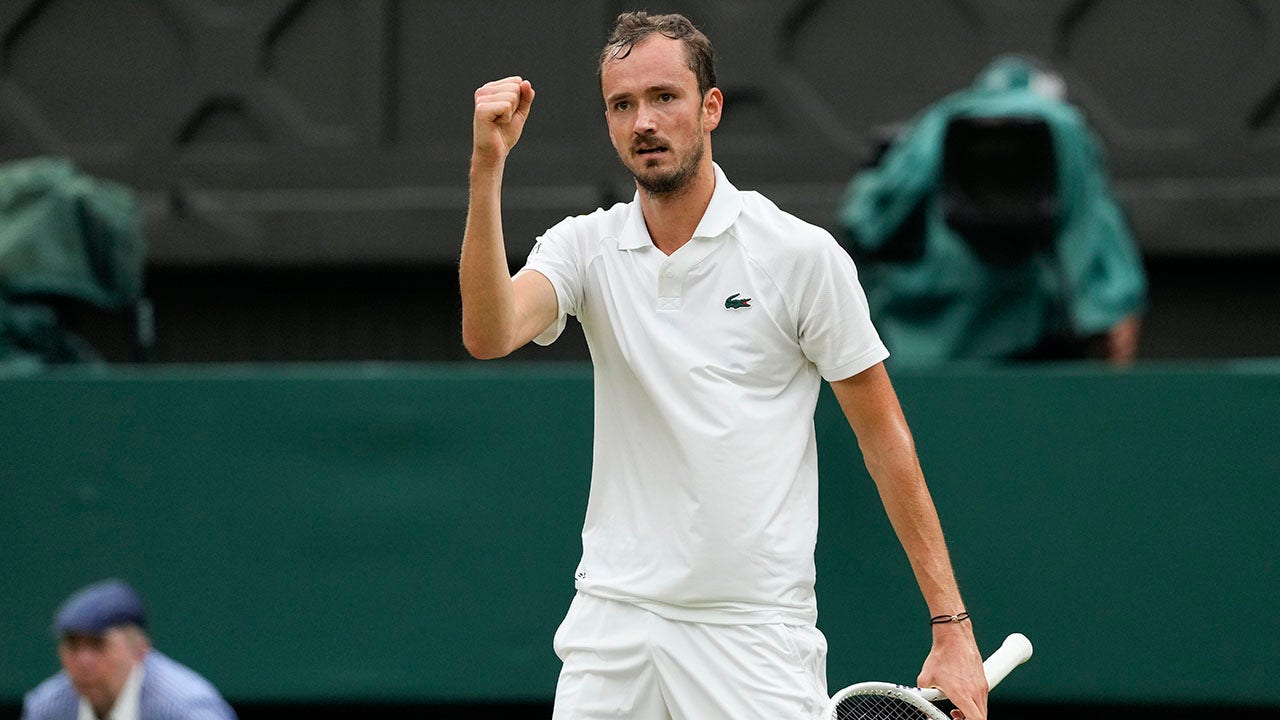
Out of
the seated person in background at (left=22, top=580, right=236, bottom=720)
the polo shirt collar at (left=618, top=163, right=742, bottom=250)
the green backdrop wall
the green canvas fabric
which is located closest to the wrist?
the polo shirt collar at (left=618, top=163, right=742, bottom=250)

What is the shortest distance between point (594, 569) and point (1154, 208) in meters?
5.37

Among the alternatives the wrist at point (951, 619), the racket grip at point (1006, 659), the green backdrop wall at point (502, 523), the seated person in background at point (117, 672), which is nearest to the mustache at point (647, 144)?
the wrist at point (951, 619)

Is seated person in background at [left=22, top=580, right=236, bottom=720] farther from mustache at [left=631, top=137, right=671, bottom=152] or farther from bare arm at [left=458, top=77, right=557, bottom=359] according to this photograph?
mustache at [left=631, top=137, right=671, bottom=152]

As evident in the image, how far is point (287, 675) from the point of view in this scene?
606 cm

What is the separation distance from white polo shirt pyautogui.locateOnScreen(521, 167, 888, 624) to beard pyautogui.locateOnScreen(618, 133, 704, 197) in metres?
0.09

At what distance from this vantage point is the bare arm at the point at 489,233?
2951 millimetres

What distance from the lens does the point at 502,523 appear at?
6.00 meters

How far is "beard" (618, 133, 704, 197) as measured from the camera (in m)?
3.17

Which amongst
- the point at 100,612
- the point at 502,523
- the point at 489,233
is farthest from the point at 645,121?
the point at 100,612

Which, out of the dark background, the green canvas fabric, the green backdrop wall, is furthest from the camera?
the dark background

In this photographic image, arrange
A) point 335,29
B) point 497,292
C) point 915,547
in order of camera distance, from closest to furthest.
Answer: point 497,292
point 915,547
point 335,29

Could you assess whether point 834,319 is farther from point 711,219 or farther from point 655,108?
point 655,108

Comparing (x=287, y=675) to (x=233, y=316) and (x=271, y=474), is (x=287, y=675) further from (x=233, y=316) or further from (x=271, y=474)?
(x=233, y=316)

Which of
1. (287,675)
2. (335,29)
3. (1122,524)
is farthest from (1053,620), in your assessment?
(335,29)
